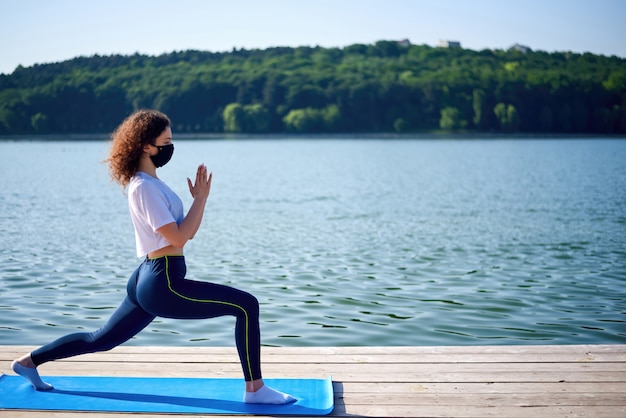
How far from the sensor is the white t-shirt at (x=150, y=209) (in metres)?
4.05

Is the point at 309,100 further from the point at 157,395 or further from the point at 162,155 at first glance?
the point at 157,395

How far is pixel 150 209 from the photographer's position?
13.3 ft

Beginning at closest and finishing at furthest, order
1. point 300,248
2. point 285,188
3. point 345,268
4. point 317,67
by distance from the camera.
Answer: point 345,268
point 300,248
point 285,188
point 317,67

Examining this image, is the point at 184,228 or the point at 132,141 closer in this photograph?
the point at 184,228

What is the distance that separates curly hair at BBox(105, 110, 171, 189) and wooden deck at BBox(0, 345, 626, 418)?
1376 mm

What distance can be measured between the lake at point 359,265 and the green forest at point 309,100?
9308 centimetres

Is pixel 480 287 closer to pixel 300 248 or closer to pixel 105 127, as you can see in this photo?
pixel 300 248

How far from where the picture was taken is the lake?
29.4ft

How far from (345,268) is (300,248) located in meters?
2.68

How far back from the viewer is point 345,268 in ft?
42.9

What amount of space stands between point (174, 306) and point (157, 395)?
63 cm

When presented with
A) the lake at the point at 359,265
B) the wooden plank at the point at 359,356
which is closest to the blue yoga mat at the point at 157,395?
the wooden plank at the point at 359,356

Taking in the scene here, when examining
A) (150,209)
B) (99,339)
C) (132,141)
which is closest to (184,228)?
(150,209)

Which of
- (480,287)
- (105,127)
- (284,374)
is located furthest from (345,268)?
(105,127)
